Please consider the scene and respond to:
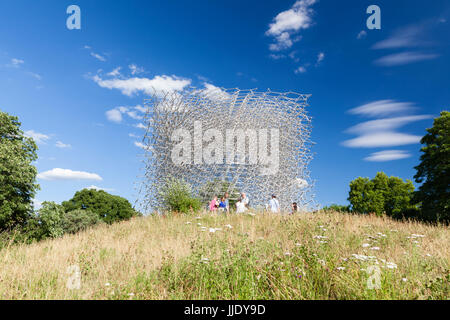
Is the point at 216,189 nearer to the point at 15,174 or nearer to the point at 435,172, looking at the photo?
the point at 15,174

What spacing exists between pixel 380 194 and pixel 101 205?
3641 centimetres

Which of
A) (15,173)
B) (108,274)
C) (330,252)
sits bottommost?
(108,274)

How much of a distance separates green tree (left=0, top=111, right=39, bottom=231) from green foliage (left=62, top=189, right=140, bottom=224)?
722 inches

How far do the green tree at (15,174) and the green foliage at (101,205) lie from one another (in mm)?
18327

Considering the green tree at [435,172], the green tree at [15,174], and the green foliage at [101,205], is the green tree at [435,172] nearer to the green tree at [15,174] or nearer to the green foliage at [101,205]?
the green tree at [15,174]

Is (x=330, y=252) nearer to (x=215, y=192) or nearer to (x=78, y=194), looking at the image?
(x=215, y=192)

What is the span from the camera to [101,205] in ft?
119

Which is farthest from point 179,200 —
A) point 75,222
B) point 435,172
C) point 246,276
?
point 435,172

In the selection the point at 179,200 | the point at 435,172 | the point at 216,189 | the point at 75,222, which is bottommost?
the point at 75,222

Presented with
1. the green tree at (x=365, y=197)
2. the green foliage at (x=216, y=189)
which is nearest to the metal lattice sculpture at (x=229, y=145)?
the green foliage at (x=216, y=189)
